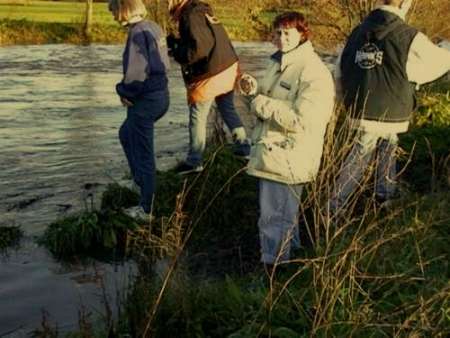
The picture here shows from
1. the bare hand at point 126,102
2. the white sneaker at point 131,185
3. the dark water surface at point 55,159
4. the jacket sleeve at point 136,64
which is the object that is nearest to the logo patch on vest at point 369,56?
the jacket sleeve at point 136,64

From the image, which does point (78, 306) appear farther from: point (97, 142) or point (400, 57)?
point (97, 142)

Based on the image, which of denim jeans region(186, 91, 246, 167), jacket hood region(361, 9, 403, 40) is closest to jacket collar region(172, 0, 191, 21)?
denim jeans region(186, 91, 246, 167)

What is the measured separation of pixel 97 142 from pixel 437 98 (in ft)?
16.6

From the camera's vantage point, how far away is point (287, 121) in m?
4.89

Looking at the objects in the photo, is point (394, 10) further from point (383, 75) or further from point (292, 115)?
point (292, 115)

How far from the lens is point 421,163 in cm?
819

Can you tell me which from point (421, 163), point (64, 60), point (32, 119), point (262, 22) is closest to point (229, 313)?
point (421, 163)

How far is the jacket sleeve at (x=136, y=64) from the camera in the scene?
6.23m

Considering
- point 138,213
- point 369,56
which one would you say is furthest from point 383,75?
point 138,213

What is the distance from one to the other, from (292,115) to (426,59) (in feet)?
5.13

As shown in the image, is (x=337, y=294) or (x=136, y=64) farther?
(x=136, y=64)

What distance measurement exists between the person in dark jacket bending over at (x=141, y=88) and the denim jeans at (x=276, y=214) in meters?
1.63

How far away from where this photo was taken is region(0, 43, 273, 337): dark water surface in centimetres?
538

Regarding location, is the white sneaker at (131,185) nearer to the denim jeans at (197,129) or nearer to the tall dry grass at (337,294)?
the denim jeans at (197,129)
